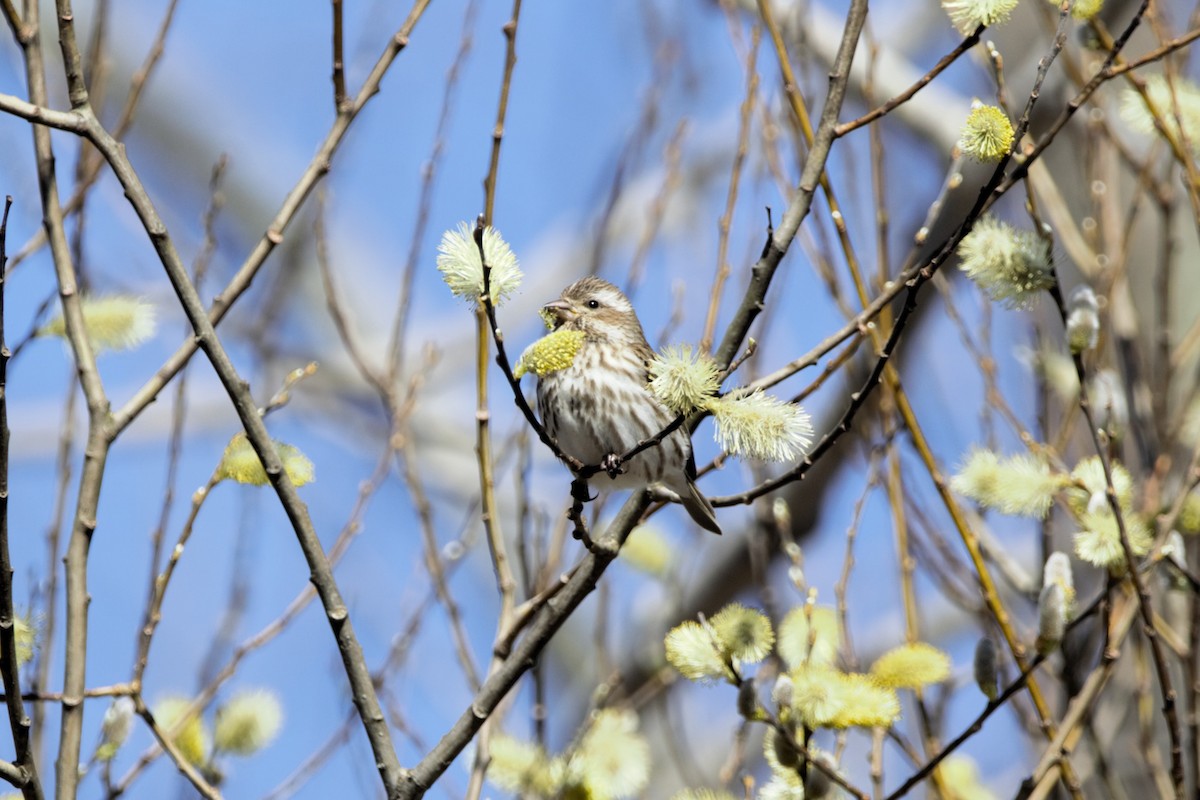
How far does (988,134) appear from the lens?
7.29ft

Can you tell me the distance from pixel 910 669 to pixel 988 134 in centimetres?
99

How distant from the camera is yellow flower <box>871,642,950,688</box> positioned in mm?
2525

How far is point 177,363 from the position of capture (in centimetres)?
261

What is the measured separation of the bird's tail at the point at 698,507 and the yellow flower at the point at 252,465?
1.25 meters

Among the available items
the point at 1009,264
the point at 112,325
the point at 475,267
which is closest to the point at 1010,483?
the point at 1009,264

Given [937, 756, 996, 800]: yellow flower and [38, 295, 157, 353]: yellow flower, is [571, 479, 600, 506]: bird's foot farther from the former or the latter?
[937, 756, 996, 800]: yellow flower

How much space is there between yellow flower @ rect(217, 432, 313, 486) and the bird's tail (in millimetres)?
1250

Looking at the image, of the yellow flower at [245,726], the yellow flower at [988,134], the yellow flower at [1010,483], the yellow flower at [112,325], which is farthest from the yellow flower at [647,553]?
the yellow flower at [988,134]

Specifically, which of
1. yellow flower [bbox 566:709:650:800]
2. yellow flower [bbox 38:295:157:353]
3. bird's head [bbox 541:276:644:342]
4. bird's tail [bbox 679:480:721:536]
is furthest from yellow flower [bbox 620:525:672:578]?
yellow flower [bbox 38:295:157:353]

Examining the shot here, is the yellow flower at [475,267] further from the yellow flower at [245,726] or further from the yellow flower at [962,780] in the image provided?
the yellow flower at [962,780]

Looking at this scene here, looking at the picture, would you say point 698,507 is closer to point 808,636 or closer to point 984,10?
point 808,636

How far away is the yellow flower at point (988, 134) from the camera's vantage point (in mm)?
2219

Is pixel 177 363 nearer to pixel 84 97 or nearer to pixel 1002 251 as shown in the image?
pixel 84 97

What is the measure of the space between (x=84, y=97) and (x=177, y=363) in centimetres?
52
